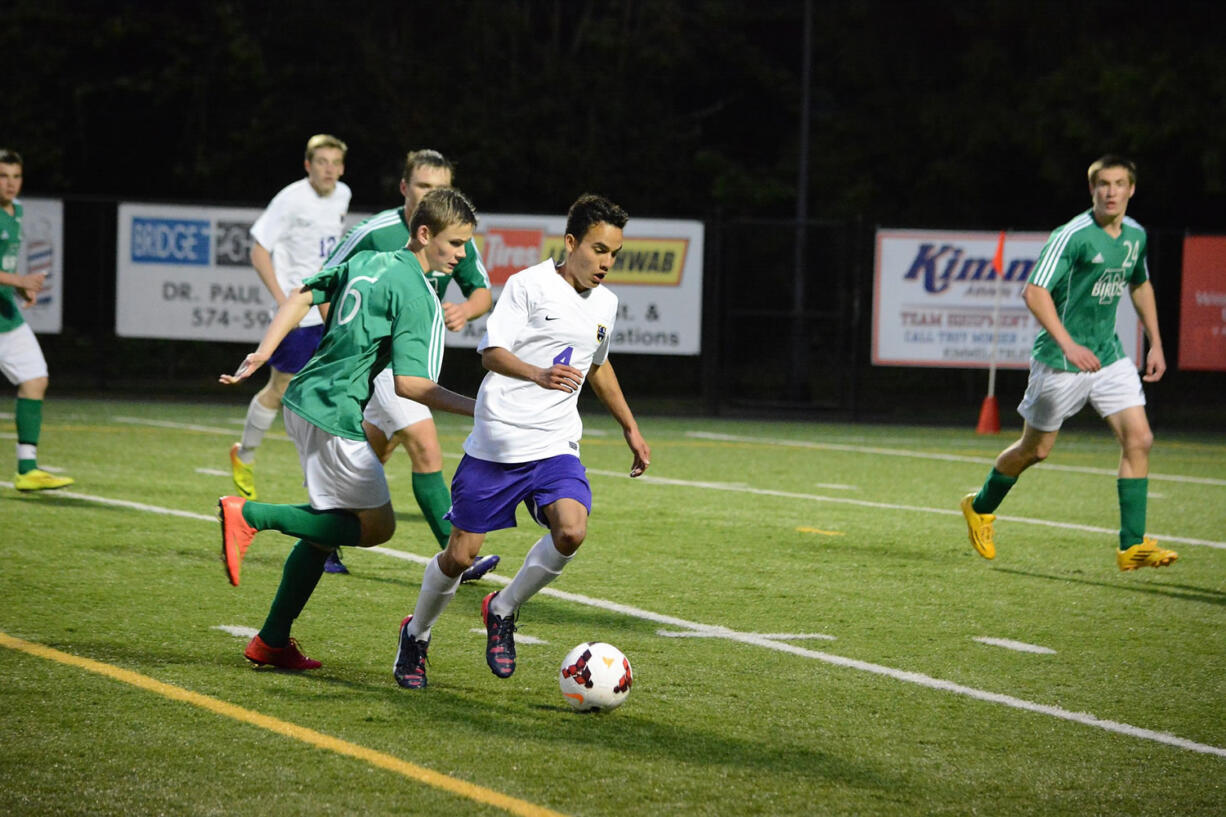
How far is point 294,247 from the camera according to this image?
10648 millimetres

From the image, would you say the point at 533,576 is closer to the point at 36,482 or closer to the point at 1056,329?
the point at 1056,329

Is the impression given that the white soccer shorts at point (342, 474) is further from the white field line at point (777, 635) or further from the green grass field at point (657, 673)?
the white field line at point (777, 635)

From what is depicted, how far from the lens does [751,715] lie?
5.59m

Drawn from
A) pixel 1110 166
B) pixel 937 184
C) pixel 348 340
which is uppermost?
pixel 937 184

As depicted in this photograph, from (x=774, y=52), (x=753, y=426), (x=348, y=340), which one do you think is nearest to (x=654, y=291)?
(x=753, y=426)

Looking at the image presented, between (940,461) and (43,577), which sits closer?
(43,577)

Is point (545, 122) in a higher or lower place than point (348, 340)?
higher

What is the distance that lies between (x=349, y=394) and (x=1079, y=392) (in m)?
4.64

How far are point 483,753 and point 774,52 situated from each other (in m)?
34.5

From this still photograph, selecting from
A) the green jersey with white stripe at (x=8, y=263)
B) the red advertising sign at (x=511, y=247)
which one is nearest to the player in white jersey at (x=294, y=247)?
the green jersey with white stripe at (x=8, y=263)

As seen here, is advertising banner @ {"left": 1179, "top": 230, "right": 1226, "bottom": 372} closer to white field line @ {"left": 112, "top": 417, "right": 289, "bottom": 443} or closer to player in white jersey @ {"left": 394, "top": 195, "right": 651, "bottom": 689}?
white field line @ {"left": 112, "top": 417, "right": 289, "bottom": 443}

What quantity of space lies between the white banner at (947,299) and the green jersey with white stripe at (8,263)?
12.0 metres

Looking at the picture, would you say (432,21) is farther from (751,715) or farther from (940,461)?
(751,715)

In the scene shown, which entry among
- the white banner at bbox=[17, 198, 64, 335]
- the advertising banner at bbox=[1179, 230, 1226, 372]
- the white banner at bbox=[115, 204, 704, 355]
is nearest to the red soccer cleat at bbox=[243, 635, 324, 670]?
the white banner at bbox=[115, 204, 704, 355]
